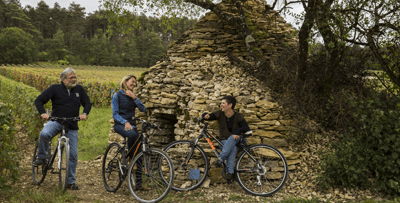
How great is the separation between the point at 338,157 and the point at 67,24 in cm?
10276

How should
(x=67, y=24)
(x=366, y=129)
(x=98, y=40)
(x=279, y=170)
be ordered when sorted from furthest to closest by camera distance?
(x=67, y=24) → (x=98, y=40) → (x=279, y=170) → (x=366, y=129)

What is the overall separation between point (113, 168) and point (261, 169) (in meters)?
2.95

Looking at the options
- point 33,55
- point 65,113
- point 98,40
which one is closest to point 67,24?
point 98,40

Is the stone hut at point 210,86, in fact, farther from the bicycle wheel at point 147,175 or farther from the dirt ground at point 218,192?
the bicycle wheel at point 147,175

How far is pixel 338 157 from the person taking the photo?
4.92 meters

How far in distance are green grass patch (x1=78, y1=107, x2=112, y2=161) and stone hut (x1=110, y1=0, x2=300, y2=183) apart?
120cm

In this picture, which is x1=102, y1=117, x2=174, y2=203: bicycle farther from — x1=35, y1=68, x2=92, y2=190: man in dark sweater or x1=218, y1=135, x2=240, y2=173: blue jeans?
x1=218, y1=135, x2=240, y2=173: blue jeans

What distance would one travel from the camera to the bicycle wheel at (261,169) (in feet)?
15.9

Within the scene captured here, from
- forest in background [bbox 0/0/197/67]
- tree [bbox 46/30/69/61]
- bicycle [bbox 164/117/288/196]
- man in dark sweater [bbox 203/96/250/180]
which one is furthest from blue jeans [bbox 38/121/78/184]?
tree [bbox 46/30/69/61]

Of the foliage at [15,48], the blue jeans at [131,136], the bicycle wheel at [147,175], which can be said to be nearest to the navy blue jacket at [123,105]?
the blue jeans at [131,136]

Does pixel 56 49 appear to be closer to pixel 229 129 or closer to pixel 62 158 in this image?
pixel 62 158

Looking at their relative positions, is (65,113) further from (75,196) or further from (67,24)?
(67,24)

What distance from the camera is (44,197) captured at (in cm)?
407

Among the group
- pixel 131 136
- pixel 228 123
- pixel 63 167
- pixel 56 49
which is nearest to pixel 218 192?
pixel 228 123
